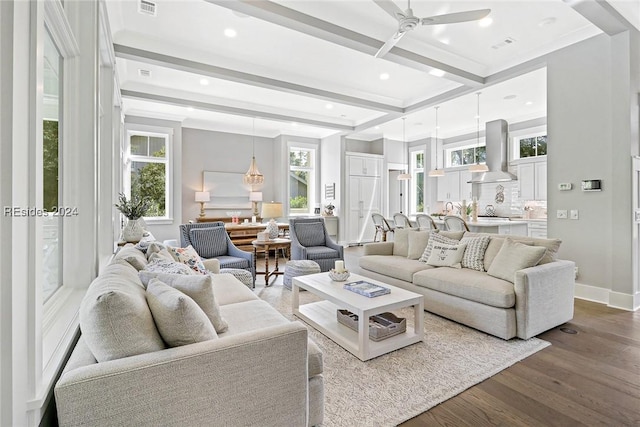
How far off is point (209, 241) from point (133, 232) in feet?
3.26

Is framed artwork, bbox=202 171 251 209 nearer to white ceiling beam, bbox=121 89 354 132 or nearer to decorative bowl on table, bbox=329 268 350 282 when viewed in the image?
white ceiling beam, bbox=121 89 354 132

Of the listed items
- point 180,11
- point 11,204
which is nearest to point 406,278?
point 11,204

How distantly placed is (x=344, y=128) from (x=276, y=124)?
5.19 feet

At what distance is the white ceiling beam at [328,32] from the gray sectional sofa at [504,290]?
228 centimetres

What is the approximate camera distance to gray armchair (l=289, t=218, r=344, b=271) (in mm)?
4680

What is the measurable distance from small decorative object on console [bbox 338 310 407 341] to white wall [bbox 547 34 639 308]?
105 inches

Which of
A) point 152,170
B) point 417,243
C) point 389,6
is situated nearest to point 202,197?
point 152,170

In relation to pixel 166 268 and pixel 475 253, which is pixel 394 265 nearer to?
pixel 475 253

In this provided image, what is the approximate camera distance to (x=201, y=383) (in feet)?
4.00

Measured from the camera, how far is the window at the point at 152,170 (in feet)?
21.4

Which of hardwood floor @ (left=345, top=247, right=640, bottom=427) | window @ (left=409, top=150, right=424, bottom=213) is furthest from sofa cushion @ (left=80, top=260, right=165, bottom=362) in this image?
window @ (left=409, top=150, right=424, bottom=213)

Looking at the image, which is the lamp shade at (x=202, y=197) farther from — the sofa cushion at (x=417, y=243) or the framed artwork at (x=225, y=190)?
the sofa cushion at (x=417, y=243)

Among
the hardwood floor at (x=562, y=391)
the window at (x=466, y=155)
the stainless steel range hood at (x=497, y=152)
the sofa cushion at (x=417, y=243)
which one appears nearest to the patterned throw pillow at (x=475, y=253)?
the sofa cushion at (x=417, y=243)

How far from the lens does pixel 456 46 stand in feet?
13.4
